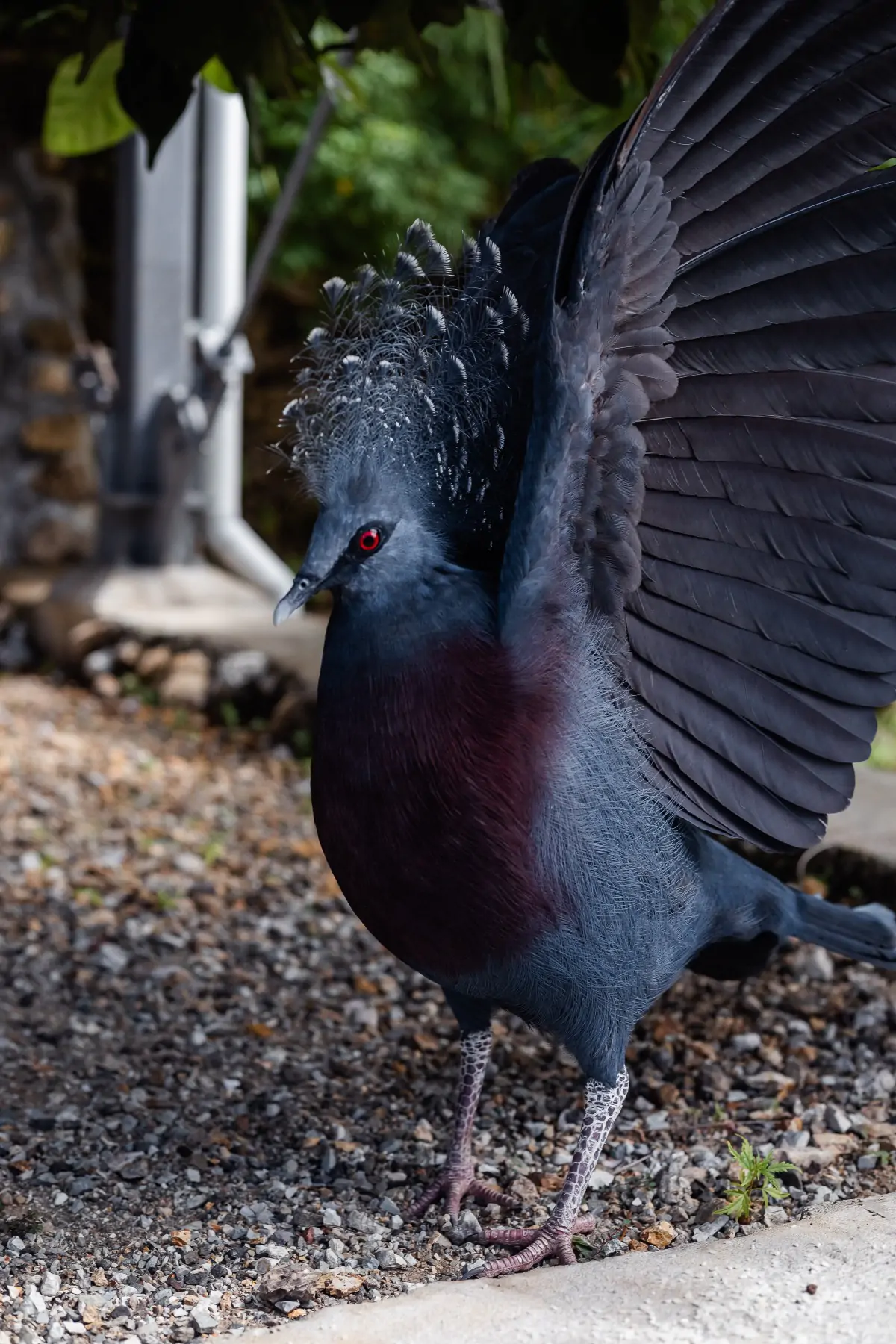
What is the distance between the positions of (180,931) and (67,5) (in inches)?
72.7

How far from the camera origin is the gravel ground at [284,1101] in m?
1.94

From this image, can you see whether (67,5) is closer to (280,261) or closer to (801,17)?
(801,17)

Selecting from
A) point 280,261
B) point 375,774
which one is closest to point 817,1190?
point 375,774

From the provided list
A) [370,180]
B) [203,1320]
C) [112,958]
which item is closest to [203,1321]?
[203,1320]

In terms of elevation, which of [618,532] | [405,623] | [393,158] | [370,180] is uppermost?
[393,158]

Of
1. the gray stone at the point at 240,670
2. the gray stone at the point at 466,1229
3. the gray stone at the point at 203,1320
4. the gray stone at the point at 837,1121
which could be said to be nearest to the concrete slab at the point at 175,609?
the gray stone at the point at 240,670

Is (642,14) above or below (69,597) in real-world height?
above

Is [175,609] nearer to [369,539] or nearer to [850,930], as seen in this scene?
[850,930]

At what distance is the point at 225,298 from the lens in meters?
5.89

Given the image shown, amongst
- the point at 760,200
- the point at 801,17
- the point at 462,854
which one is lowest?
the point at 462,854

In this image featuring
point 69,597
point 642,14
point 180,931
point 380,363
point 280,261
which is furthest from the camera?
point 280,261

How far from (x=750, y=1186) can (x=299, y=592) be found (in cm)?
104

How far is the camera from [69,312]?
6434mm

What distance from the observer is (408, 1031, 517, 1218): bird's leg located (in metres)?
2.09
